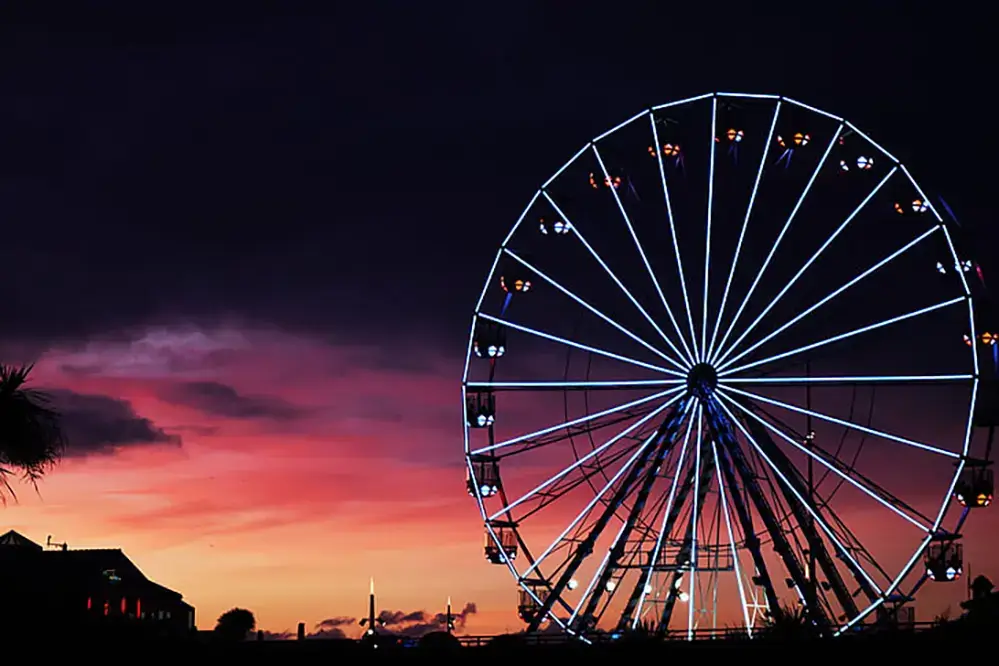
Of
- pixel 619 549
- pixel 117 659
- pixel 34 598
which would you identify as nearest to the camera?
pixel 34 598

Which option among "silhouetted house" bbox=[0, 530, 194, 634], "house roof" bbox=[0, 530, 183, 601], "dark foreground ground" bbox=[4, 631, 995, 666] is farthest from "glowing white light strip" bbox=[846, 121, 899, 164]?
"house roof" bbox=[0, 530, 183, 601]

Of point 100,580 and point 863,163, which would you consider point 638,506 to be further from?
point 100,580

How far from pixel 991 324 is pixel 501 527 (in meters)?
17.2

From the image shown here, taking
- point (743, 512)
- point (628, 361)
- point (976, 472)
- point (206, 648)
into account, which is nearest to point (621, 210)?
point (628, 361)

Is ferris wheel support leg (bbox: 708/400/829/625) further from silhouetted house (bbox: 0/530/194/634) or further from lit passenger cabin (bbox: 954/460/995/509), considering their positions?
silhouetted house (bbox: 0/530/194/634)

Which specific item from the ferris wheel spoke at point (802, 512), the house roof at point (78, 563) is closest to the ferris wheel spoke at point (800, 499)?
the ferris wheel spoke at point (802, 512)

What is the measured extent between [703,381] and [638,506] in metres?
4.89

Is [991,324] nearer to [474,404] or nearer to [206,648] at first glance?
[474,404]

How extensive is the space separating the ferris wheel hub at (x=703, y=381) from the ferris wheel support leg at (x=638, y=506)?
1.66 ft

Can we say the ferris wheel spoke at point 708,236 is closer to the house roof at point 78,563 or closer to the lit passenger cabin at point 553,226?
the lit passenger cabin at point 553,226

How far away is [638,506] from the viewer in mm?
55719

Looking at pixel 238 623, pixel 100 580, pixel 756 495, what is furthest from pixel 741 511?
pixel 100 580

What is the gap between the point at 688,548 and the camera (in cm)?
5462

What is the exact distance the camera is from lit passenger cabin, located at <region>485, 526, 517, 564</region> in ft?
184
